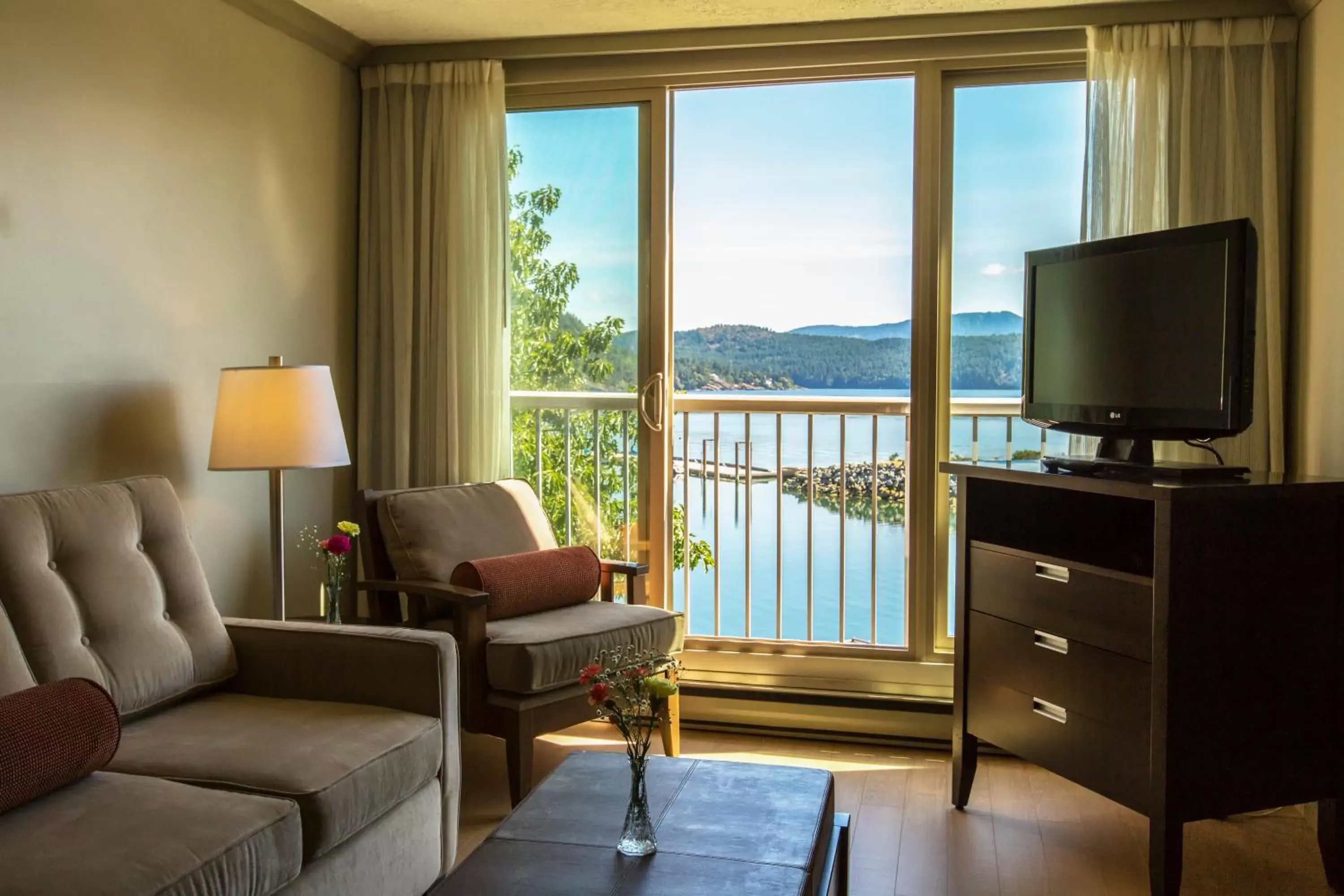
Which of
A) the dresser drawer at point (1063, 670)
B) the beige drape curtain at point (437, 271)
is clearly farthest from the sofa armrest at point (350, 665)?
the dresser drawer at point (1063, 670)

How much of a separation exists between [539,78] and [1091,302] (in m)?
2.08

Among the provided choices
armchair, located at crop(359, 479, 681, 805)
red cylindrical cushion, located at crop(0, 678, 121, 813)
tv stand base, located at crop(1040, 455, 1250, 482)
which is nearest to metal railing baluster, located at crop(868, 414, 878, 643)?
armchair, located at crop(359, 479, 681, 805)

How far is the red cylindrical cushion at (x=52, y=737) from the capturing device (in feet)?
5.88

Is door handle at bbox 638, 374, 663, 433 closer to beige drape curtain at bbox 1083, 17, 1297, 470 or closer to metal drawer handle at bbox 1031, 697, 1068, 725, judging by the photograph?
beige drape curtain at bbox 1083, 17, 1297, 470

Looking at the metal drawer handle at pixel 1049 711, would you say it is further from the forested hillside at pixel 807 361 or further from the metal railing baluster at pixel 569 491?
the metal railing baluster at pixel 569 491

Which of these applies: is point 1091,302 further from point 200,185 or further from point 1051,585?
point 200,185

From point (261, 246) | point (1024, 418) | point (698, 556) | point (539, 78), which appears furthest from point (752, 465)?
point (261, 246)

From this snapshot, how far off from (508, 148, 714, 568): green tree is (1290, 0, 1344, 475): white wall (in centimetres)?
208

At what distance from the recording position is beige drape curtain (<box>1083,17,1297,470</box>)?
3.24 m

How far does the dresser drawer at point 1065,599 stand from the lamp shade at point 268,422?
6.20 ft

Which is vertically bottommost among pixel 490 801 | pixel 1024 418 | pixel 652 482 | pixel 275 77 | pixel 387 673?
pixel 490 801

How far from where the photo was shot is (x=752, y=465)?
4.33 m

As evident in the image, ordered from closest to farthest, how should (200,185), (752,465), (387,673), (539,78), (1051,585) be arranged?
1. (387,673)
2. (1051,585)
3. (200,185)
4. (539,78)
5. (752,465)

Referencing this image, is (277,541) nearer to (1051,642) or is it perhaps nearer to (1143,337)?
(1051,642)
